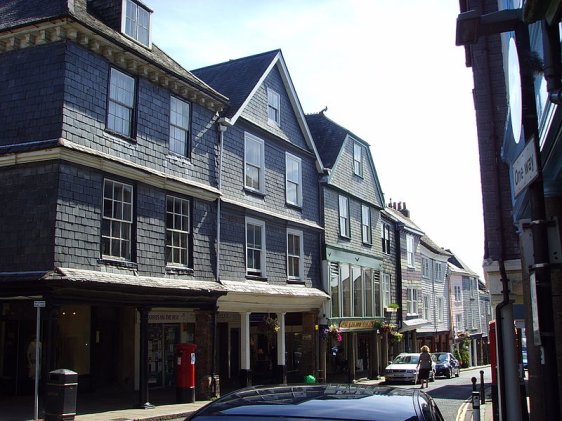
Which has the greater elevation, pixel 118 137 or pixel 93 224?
pixel 118 137

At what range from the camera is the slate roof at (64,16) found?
606 inches

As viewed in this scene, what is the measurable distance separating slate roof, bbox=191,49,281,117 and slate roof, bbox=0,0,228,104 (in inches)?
142

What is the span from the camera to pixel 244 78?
23.7 meters

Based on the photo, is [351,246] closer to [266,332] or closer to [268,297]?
[266,332]

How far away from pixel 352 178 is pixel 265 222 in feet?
29.6

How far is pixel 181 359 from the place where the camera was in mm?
17891

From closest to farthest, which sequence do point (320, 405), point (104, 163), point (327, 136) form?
point (320, 405)
point (104, 163)
point (327, 136)

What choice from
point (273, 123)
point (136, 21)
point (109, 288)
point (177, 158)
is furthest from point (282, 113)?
point (109, 288)

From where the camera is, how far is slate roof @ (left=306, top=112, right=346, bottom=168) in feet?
96.5

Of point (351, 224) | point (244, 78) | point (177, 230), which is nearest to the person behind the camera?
point (177, 230)

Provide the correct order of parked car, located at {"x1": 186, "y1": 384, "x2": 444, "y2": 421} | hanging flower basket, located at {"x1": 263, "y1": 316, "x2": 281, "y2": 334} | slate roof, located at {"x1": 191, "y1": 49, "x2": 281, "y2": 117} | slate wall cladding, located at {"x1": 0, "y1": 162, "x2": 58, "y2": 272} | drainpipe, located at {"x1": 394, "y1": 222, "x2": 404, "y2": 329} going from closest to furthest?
parked car, located at {"x1": 186, "y1": 384, "x2": 444, "y2": 421} < slate wall cladding, located at {"x1": 0, "y1": 162, "x2": 58, "y2": 272} < slate roof, located at {"x1": 191, "y1": 49, "x2": 281, "y2": 117} < hanging flower basket, located at {"x1": 263, "y1": 316, "x2": 281, "y2": 334} < drainpipe, located at {"x1": 394, "y1": 222, "x2": 404, "y2": 329}

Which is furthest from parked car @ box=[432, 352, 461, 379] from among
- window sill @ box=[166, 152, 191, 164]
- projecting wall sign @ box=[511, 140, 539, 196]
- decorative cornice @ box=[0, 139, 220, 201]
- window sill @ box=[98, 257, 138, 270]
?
projecting wall sign @ box=[511, 140, 539, 196]

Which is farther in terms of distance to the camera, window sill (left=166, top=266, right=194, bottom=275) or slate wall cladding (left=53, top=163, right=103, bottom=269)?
window sill (left=166, top=266, right=194, bottom=275)

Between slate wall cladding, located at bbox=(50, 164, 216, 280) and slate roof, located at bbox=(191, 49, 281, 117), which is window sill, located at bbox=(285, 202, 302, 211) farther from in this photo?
slate wall cladding, located at bbox=(50, 164, 216, 280)
